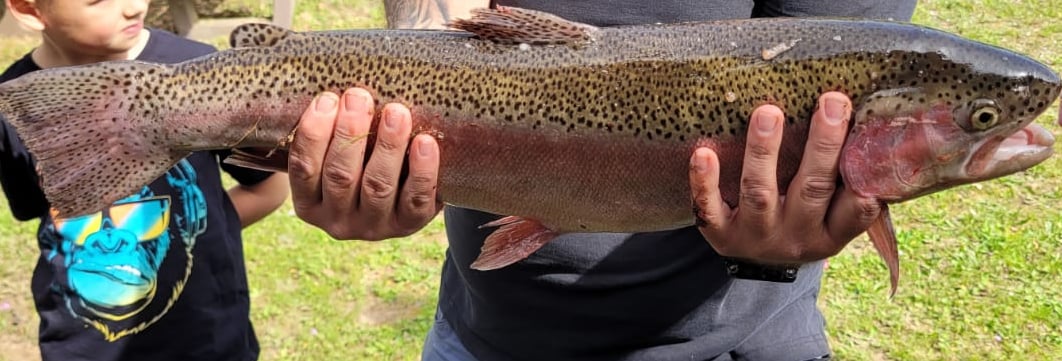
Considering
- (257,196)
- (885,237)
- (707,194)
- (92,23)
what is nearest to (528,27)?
(707,194)

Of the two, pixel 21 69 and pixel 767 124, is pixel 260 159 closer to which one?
pixel 767 124

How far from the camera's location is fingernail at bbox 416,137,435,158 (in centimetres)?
221

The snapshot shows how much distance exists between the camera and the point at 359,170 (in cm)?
231

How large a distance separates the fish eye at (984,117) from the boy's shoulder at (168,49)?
9.13 feet

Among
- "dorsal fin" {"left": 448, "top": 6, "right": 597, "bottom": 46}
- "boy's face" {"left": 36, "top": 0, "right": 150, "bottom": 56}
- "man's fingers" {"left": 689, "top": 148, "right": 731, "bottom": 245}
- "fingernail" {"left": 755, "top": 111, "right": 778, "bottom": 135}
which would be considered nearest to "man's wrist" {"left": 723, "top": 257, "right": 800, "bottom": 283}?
"man's fingers" {"left": 689, "top": 148, "right": 731, "bottom": 245}

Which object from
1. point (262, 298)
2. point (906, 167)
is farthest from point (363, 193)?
point (262, 298)

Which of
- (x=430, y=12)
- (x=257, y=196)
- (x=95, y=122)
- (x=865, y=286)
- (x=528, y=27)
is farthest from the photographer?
(x=865, y=286)

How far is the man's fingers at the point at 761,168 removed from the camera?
80.1 inches

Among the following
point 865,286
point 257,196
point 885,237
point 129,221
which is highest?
point 885,237

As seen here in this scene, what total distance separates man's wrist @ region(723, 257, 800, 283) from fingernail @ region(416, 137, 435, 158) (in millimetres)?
840

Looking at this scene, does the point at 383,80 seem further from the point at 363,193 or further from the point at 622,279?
the point at 622,279

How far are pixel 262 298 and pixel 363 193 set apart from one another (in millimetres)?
4055

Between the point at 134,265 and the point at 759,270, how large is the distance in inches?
96.3

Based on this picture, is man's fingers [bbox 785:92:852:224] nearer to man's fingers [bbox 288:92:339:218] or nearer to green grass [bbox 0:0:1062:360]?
man's fingers [bbox 288:92:339:218]
